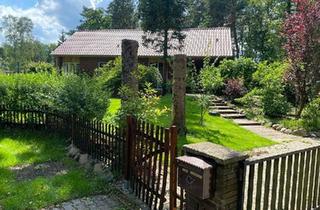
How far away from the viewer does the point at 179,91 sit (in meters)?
9.38

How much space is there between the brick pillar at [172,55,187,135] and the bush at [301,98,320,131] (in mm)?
5058

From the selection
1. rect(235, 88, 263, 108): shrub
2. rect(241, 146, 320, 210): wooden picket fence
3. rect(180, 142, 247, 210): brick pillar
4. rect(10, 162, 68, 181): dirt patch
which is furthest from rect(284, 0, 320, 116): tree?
rect(180, 142, 247, 210): brick pillar

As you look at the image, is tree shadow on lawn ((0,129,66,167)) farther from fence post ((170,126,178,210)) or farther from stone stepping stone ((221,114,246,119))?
stone stepping stone ((221,114,246,119))

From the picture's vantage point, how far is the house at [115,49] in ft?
76.5

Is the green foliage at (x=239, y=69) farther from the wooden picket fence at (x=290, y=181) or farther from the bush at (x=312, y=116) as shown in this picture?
the wooden picket fence at (x=290, y=181)

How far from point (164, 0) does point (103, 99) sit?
11.1 meters

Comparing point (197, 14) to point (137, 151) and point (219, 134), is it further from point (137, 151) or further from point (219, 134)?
point (137, 151)

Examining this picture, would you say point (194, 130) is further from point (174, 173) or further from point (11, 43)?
point (11, 43)

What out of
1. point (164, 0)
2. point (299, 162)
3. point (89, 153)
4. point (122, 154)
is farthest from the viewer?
point (164, 0)

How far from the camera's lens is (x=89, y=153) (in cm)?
734

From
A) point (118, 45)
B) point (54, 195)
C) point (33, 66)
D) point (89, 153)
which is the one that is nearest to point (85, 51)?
point (118, 45)

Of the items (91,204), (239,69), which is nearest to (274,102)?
(239,69)

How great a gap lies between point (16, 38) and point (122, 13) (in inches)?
1104

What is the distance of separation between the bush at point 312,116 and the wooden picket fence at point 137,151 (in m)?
7.59
